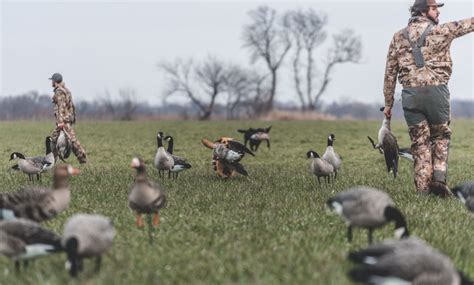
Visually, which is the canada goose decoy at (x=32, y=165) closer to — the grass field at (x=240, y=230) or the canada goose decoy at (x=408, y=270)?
the grass field at (x=240, y=230)

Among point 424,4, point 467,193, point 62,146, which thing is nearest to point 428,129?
point 424,4

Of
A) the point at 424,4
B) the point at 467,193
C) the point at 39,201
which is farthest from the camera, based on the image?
the point at 424,4

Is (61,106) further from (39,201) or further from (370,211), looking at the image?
(370,211)

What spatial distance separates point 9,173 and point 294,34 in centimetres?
8967

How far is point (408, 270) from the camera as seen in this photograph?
5.32 metres

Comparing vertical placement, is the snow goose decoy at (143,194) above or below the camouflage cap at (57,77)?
below

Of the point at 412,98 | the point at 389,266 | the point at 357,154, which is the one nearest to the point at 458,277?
the point at 389,266

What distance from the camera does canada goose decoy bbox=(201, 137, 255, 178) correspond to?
51.3 feet

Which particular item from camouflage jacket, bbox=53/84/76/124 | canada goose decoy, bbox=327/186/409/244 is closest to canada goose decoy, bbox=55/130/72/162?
camouflage jacket, bbox=53/84/76/124

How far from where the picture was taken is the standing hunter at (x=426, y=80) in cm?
1173

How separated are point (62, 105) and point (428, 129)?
14.3 m

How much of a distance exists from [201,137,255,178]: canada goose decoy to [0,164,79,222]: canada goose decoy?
8.08 meters

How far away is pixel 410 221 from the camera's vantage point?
361 inches

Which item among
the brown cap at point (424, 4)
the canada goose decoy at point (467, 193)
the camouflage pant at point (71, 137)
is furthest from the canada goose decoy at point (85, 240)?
the camouflage pant at point (71, 137)
